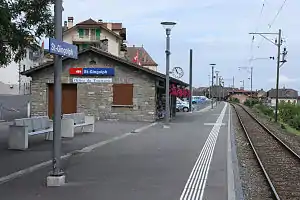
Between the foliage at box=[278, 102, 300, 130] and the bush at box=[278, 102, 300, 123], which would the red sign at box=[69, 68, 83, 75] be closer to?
the foliage at box=[278, 102, 300, 130]

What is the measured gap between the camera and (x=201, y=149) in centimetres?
1558

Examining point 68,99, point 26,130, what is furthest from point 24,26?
point 68,99

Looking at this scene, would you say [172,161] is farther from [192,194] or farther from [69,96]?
[69,96]

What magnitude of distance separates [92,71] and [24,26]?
19179 mm

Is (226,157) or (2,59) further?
(226,157)

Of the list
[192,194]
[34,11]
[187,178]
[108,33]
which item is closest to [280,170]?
[187,178]

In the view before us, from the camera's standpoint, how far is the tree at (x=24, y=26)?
1158 centimetres

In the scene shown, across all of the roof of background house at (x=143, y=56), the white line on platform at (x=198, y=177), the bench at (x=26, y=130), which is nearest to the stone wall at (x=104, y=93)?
the bench at (x=26, y=130)

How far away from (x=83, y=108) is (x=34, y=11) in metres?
19.9

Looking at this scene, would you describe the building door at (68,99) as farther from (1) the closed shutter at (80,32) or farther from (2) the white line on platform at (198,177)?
(1) the closed shutter at (80,32)

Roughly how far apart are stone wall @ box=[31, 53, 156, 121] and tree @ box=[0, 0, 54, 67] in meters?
18.2

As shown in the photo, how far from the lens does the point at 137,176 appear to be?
10125mm

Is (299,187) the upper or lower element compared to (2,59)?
lower

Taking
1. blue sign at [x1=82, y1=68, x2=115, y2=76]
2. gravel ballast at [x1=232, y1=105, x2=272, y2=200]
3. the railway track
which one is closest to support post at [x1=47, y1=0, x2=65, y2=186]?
gravel ballast at [x1=232, y1=105, x2=272, y2=200]
